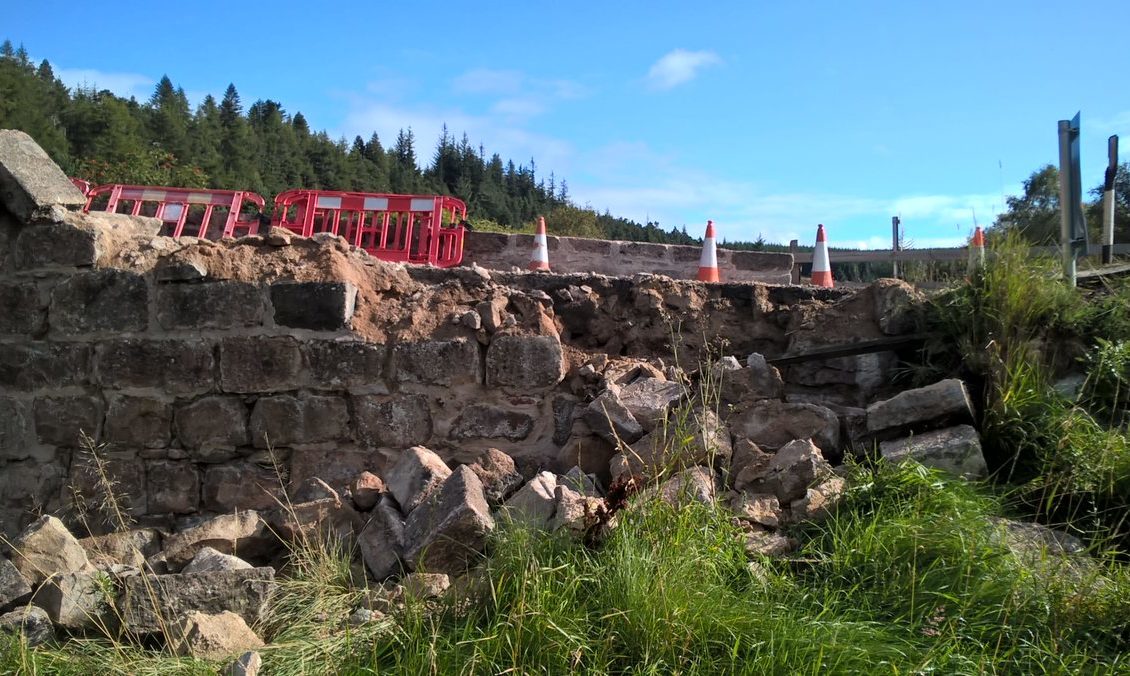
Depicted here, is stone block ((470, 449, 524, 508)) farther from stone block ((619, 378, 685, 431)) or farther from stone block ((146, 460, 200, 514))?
stone block ((146, 460, 200, 514))

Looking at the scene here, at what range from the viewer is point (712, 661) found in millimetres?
2422

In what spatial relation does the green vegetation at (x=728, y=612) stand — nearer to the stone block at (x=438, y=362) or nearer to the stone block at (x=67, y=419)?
the stone block at (x=438, y=362)

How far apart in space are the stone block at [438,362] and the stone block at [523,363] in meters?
0.09

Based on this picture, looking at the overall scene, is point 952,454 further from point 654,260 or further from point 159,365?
point 654,260

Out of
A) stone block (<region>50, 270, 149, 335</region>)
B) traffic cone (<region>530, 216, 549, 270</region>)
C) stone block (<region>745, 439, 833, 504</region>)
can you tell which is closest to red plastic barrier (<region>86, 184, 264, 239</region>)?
traffic cone (<region>530, 216, 549, 270</region>)

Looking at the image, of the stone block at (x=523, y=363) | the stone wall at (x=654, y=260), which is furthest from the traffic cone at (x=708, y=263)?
the stone block at (x=523, y=363)

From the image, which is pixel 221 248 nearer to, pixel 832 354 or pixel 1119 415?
pixel 832 354

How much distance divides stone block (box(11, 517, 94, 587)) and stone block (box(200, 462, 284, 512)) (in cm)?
67

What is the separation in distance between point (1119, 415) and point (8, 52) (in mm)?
40733

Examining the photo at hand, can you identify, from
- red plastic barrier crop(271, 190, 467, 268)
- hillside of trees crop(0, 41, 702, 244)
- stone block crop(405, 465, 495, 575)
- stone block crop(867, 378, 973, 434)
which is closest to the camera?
stone block crop(405, 465, 495, 575)

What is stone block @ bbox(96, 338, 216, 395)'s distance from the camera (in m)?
4.21

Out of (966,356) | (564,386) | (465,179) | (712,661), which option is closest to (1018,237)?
(966,356)

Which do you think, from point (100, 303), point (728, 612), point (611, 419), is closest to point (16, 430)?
point (100, 303)

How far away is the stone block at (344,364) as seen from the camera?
416 centimetres
